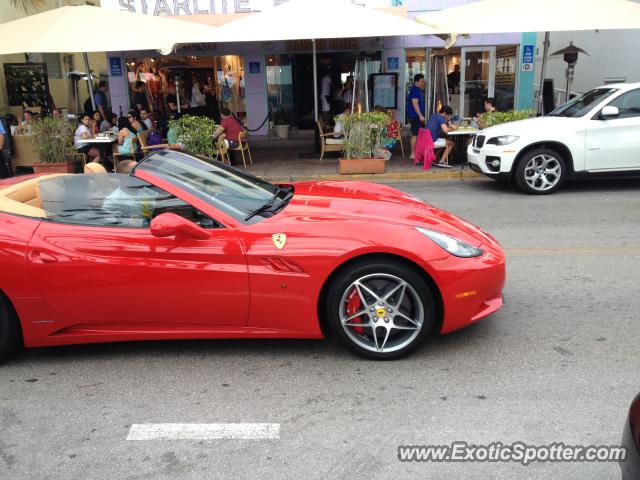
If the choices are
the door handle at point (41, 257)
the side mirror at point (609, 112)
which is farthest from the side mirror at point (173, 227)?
the side mirror at point (609, 112)

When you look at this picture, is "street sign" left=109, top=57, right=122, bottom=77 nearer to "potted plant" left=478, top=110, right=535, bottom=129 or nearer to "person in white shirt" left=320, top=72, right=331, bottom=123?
"person in white shirt" left=320, top=72, right=331, bottom=123

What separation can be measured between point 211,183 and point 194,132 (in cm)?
765

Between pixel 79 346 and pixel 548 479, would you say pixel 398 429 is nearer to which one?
pixel 548 479

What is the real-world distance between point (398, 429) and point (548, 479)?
78cm

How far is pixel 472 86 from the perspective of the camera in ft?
56.8

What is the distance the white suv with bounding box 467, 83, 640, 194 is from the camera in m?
9.12

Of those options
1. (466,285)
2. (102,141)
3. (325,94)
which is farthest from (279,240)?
(325,94)

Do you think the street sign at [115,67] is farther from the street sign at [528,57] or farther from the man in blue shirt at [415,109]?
the street sign at [528,57]

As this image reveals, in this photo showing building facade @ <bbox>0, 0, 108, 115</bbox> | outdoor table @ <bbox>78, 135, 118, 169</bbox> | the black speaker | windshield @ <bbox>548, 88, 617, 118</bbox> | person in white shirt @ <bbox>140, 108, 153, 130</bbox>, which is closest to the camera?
windshield @ <bbox>548, 88, 617, 118</bbox>

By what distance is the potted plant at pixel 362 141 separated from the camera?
11500mm

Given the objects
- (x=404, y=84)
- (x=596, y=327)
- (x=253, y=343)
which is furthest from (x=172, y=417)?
(x=404, y=84)

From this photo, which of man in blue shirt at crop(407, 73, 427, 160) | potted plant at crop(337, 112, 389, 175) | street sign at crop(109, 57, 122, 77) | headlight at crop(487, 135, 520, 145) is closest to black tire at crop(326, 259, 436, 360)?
headlight at crop(487, 135, 520, 145)

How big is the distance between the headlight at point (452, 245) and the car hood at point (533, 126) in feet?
20.0
